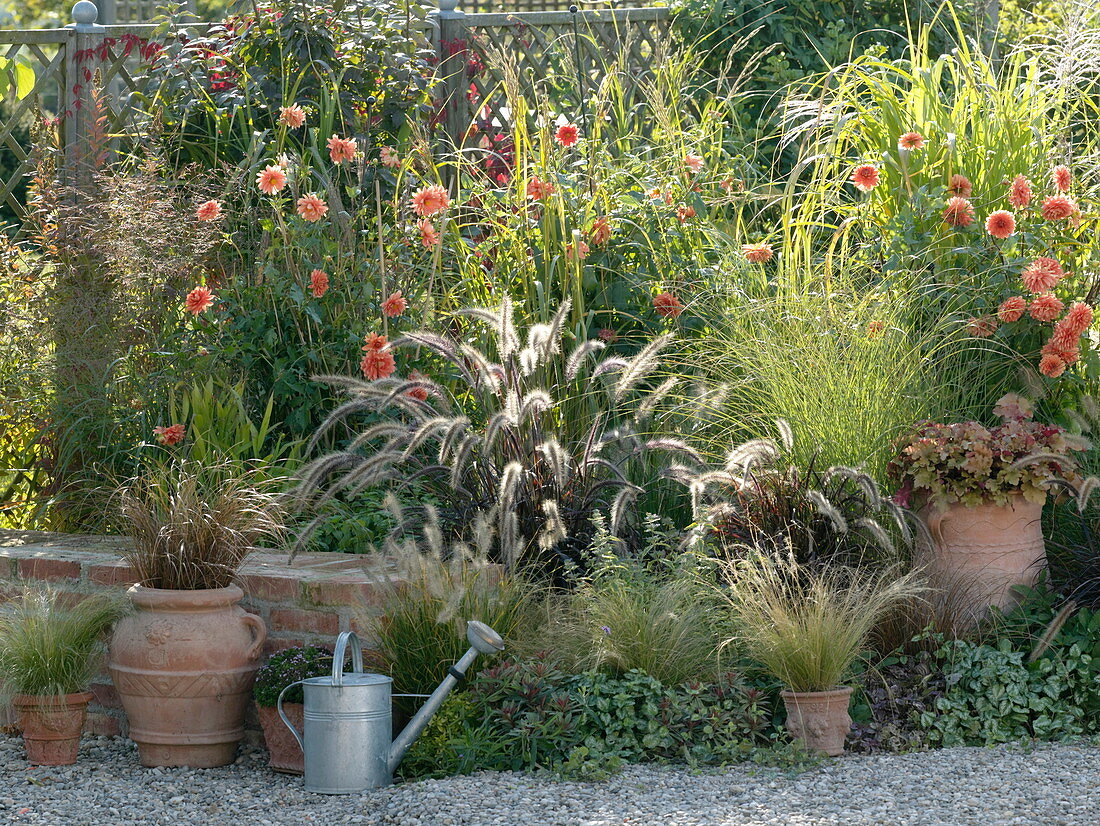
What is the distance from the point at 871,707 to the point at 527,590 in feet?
3.51

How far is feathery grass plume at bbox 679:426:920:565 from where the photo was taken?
404 centimetres

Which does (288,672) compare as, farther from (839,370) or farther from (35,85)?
(35,85)

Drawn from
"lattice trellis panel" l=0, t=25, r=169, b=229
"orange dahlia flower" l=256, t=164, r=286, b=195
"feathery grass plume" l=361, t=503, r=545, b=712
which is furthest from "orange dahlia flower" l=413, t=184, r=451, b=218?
"lattice trellis panel" l=0, t=25, r=169, b=229

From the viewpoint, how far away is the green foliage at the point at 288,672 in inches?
147

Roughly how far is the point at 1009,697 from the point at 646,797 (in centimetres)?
118

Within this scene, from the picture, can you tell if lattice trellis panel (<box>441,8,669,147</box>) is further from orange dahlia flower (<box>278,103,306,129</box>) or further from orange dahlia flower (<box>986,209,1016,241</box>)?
orange dahlia flower (<box>986,209,1016,241</box>)

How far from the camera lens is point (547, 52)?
714 centimetres

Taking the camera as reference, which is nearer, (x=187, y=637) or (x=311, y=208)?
(x=187, y=637)

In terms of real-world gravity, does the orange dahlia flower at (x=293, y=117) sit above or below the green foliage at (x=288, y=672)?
above

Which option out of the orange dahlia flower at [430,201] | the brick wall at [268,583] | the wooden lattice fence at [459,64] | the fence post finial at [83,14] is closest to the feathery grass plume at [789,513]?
the brick wall at [268,583]

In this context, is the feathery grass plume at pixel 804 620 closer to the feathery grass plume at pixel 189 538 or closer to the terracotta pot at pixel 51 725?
the feathery grass plume at pixel 189 538

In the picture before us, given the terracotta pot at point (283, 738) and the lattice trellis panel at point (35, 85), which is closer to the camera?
the terracotta pot at point (283, 738)

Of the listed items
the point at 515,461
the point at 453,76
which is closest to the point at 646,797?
the point at 515,461

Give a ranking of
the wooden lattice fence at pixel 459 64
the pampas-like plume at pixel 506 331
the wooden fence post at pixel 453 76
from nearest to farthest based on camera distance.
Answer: the pampas-like plume at pixel 506 331 → the wooden lattice fence at pixel 459 64 → the wooden fence post at pixel 453 76
